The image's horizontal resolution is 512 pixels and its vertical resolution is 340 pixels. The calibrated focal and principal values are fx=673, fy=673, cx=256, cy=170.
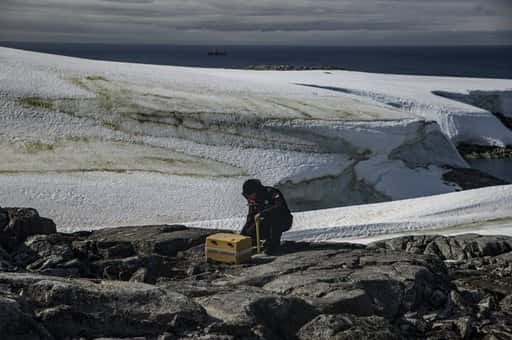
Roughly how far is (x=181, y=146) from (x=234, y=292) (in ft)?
75.9

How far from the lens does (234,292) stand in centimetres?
1181

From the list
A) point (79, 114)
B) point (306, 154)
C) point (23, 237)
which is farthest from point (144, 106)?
point (23, 237)

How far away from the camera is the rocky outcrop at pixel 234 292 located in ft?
33.4

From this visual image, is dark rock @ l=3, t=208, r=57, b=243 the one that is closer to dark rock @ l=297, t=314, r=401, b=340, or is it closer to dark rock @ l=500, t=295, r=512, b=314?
dark rock @ l=297, t=314, r=401, b=340

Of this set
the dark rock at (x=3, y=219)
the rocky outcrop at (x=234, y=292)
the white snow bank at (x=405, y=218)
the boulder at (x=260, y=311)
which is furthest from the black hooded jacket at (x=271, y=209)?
the white snow bank at (x=405, y=218)

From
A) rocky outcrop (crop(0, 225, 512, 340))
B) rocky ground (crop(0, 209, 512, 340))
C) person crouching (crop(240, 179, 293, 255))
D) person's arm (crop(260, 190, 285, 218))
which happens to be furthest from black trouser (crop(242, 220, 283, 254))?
rocky ground (crop(0, 209, 512, 340))

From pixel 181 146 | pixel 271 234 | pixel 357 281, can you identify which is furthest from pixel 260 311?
pixel 181 146

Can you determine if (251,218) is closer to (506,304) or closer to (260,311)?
(260,311)

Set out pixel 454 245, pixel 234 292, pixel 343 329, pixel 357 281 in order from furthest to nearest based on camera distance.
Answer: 1. pixel 454 245
2. pixel 357 281
3. pixel 234 292
4. pixel 343 329

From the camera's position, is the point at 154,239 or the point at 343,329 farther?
the point at 154,239

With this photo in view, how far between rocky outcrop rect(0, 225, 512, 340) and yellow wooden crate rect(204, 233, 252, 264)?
1.09 ft

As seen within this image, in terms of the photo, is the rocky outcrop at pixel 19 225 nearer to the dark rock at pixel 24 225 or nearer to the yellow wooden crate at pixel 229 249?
the dark rock at pixel 24 225

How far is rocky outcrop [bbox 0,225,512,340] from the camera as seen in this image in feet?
33.4

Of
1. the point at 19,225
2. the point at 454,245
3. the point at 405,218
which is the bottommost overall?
the point at 405,218
